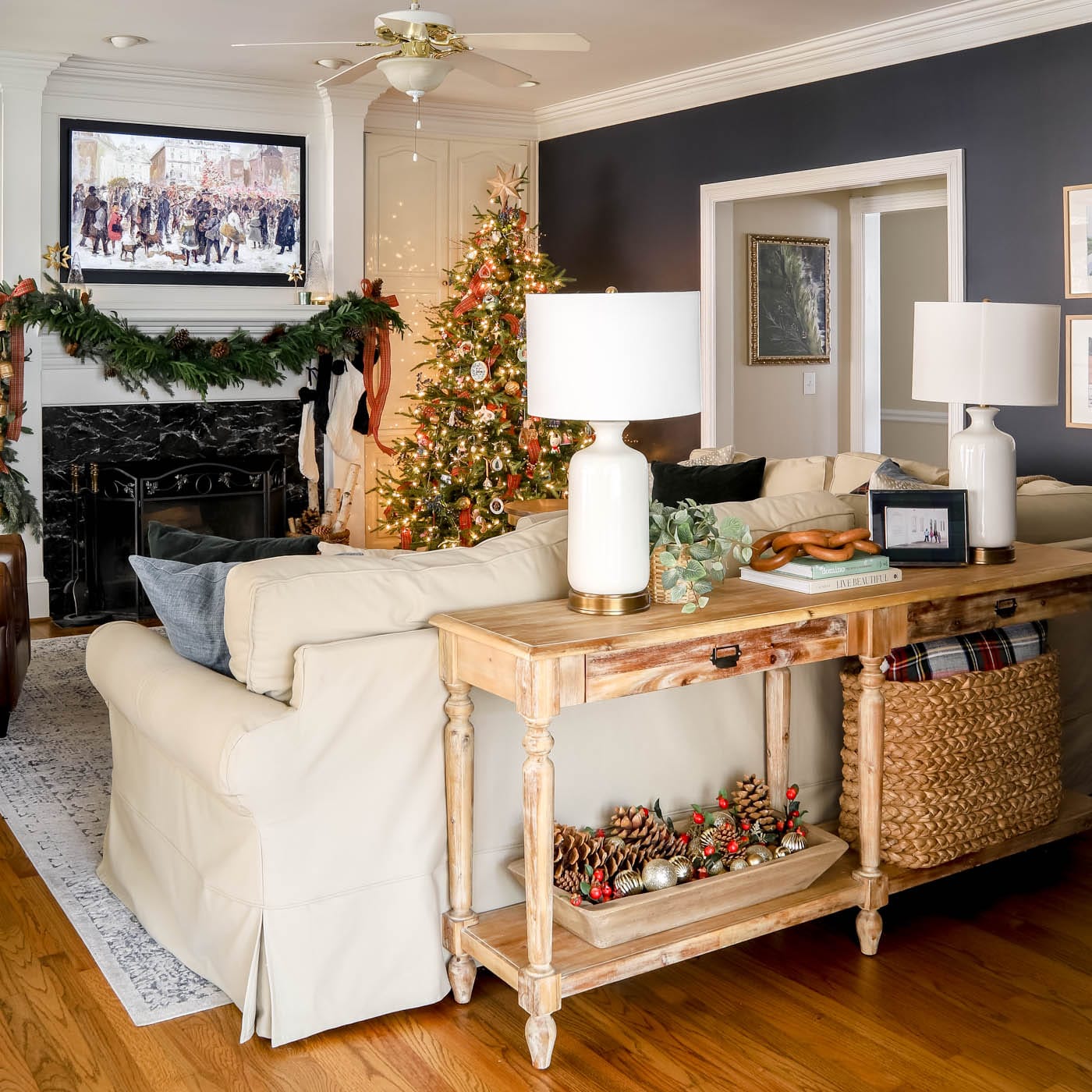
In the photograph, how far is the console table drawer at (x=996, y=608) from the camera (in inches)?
112

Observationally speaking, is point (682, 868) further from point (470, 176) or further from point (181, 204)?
point (470, 176)

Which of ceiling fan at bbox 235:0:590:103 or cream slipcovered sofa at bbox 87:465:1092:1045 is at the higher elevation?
ceiling fan at bbox 235:0:590:103

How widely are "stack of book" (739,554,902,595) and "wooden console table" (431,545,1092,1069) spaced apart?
3 centimetres

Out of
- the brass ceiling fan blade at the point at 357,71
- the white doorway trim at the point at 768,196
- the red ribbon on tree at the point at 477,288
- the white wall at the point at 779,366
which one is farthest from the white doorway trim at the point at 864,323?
the brass ceiling fan blade at the point at 357,71

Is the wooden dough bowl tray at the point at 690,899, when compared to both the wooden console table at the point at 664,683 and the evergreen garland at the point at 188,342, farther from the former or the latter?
the evergreen garland at the point at 188,342

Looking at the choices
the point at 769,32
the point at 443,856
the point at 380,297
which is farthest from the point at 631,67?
the point at 443,856

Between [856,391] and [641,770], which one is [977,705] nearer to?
[641,770]

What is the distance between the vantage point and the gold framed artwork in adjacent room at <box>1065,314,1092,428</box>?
16.2 feet

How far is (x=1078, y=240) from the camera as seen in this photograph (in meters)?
4.93

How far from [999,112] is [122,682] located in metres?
4.20

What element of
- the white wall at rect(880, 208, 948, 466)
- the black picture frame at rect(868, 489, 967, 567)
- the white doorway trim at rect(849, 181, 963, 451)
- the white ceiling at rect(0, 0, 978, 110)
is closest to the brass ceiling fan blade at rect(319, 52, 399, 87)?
the white ceiling at rect(0, 0, 978, 110)

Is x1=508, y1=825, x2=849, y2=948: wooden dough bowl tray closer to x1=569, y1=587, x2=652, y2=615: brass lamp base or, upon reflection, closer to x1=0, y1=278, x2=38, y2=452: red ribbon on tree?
x1=569, y1=587, x2=652, y2=615: brass lamp base

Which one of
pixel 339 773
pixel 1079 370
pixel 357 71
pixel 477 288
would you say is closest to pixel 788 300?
pixel 477 288

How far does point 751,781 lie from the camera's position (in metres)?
3.00
